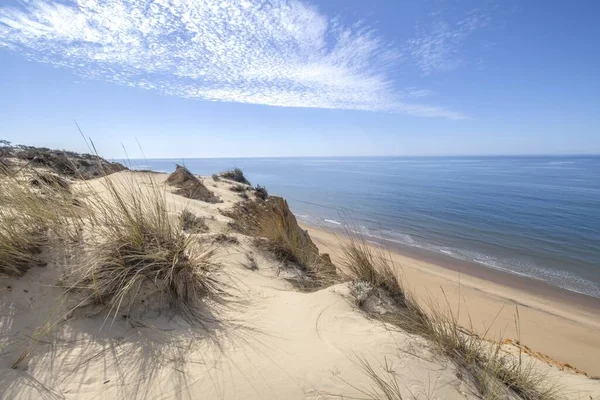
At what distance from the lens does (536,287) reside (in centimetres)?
969

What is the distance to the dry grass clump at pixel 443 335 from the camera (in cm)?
232

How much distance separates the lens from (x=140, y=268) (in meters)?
2.56

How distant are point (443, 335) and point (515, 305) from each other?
8.26 m

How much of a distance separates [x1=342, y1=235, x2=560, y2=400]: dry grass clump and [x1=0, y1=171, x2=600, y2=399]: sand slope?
153 millimetres

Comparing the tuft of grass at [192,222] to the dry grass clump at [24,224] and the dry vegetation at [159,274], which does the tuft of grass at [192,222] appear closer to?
the dry vegetation at [159,274]

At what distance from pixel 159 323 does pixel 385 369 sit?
1857mm

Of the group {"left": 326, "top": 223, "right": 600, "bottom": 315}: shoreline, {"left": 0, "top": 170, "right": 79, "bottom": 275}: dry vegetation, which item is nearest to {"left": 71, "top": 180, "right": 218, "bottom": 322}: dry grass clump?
{"left": 0, "top": 170, "right": 79, "bottom": 275}: dry vegetation

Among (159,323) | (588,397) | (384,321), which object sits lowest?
(588,397)

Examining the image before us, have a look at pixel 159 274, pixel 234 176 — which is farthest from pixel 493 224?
pixel 159 274

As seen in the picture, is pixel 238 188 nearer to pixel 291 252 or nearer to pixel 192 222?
pixel 192 222

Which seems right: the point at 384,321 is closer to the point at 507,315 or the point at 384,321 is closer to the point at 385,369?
the point at 385,369

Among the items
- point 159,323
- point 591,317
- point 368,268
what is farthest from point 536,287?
point 159,323

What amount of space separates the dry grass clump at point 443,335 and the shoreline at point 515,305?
171 cm

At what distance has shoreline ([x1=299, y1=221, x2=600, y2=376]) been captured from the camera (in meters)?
6.59
